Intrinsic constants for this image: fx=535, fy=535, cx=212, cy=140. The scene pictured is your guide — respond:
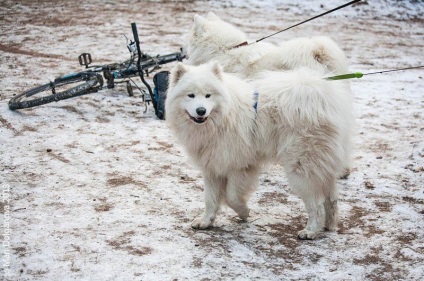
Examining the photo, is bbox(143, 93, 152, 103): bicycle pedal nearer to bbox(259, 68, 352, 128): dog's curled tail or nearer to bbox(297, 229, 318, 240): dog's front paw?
bbox(259, 68, 352, 128): dog's curled tail

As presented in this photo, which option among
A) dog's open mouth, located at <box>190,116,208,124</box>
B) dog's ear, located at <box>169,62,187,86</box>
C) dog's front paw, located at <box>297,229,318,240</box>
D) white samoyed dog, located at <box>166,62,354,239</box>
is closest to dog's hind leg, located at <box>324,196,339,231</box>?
white samoyed dog, located at <box>166,62,354,239</box>

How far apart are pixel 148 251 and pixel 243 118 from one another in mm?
1211

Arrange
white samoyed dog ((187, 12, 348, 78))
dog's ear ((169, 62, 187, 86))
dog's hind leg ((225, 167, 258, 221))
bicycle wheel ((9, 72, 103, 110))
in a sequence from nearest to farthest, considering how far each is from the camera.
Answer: dog's ear ((169, 62, 187, 86))
dog's hind leg ((225, 167, 258, 221))
white samoyed dog ((187, 12, 348, 78))
bicycle wheel ((9, 72, 103, 110))

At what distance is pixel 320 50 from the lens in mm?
4871

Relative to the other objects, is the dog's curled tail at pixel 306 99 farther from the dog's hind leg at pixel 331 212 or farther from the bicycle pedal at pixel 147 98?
the bicycle pedal at pixel 147 98

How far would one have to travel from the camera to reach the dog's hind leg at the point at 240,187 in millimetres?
4137

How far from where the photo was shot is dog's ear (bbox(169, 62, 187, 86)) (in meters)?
3.99

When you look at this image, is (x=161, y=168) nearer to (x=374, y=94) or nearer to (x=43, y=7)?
(x=374, y=94)

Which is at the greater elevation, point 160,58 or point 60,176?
point 160,58

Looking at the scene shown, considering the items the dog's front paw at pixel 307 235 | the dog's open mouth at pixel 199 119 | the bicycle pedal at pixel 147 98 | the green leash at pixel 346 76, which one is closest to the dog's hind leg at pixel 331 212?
the dog's front paw at pixel 307 235

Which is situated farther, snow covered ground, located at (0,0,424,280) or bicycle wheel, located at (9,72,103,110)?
bicycle wheel, located at (9,72,103,110)

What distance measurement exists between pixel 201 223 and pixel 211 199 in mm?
207

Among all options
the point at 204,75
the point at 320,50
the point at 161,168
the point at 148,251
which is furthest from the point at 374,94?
the point at 148,251

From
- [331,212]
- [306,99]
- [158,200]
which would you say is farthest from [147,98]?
[331,212]
